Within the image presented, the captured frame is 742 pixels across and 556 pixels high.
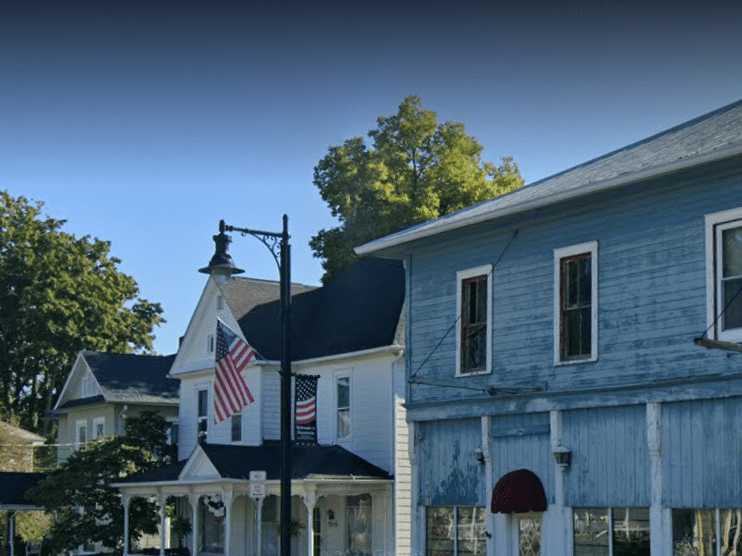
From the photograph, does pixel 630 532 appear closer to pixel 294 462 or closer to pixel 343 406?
pixel 294 462

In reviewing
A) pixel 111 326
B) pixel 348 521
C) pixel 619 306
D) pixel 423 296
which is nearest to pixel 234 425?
pixel 348 521

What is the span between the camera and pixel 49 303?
68.2 meters

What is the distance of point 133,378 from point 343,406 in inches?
621

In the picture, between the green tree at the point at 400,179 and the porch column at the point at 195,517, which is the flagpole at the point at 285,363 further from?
the green tree at the point at 400,179

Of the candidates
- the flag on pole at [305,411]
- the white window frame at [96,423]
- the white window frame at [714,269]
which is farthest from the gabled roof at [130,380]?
the white window frame at [714,269]

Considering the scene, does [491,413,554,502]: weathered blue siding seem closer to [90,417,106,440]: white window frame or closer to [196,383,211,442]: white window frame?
[196,383,211,442]: white window frame

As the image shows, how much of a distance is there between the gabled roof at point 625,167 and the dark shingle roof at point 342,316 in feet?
33.9

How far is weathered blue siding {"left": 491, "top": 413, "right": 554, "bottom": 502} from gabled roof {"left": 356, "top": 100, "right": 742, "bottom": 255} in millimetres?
3817

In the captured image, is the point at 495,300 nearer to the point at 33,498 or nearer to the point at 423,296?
the point at 423,296

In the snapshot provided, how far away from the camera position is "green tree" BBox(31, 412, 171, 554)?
41219 millimetres

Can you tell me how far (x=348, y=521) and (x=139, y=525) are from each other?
26.0ft

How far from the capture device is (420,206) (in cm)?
4594

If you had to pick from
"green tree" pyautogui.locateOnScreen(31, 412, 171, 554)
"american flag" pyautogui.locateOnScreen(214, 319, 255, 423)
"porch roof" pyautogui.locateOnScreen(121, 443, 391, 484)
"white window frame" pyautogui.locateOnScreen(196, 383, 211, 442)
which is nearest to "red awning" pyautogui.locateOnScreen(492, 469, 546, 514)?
"american flag" pyautogui.locateOnScreen(214, 319, 255, 423)

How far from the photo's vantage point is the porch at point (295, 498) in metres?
35.6
